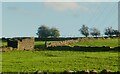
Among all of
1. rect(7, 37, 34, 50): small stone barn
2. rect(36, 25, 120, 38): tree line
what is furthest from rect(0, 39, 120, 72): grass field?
rect(36, 25, 120, 38): tree line

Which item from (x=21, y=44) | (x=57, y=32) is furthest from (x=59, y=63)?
(x=57, y=32)

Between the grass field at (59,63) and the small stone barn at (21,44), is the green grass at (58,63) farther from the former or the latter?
the small stone barn at (21,44)

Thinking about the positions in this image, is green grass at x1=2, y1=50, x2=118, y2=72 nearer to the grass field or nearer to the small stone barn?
the grass field

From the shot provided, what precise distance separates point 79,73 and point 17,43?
31551 mm

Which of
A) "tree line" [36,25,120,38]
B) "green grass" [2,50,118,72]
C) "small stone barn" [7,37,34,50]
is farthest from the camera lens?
"tree line" [36,25,120,38]

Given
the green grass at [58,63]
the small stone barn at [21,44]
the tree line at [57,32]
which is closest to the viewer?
the green grass at [58,63]

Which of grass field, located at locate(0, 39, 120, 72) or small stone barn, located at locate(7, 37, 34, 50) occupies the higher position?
small stone barn, located at locate(7, 37, 34, 50)

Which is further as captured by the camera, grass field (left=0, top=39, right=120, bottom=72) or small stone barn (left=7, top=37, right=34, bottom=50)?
small stone barn (left=7, top=37, right=34, bottom=50)

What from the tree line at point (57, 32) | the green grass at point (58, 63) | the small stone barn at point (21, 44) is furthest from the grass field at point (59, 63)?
the tree line at point (57, 32)

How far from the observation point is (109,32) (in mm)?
121688

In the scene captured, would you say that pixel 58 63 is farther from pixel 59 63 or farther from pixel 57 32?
pixel 57 32

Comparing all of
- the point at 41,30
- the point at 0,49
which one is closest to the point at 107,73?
the point at 0,49

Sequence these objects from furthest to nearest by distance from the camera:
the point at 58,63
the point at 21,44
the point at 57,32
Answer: the point at 57,32, the point at 21,44, the point at 58,63

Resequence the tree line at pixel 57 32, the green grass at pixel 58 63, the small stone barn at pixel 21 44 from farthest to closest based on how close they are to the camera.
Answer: the tree line at pixel 57 32 → the small stone barn at pixel 21 44 → the green grass at pixel 58 63
